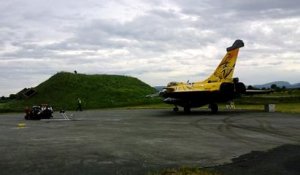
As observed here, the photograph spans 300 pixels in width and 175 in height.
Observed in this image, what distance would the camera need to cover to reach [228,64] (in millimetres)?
45656

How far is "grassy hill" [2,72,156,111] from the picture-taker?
7561cm

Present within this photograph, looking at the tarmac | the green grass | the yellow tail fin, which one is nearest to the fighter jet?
the yellow tail fin

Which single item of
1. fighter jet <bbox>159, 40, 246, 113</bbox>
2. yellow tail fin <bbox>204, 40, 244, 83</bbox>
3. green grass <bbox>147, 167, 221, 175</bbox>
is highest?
yellow tail fin <bbox>204, 40, 244, 83</bbox>

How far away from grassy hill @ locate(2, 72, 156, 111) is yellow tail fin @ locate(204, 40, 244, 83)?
30797 mm

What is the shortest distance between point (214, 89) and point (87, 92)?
4234 centimetres

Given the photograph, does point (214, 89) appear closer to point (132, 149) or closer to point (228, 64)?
point (228, 64)

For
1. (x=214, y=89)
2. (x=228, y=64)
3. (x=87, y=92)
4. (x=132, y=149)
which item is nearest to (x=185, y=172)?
(x=132, y=149)

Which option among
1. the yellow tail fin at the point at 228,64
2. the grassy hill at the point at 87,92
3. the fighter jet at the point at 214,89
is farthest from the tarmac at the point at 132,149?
the grassy hill at the point at 87,92

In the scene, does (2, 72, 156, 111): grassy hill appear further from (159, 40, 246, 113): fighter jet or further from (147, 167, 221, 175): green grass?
(147, 167, 221, 175): green grass

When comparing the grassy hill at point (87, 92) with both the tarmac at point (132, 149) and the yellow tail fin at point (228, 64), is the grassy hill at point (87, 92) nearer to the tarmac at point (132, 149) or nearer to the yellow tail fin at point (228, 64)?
the yellow tail fin at point (228, 64)

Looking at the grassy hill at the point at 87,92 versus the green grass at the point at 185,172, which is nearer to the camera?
the green grass at the point at 185,172

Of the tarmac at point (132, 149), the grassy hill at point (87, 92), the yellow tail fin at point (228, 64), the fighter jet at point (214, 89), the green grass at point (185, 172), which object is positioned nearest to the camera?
the green grass at point (185, 172)

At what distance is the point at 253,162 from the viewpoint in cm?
1498

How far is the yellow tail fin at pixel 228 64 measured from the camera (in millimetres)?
45500
